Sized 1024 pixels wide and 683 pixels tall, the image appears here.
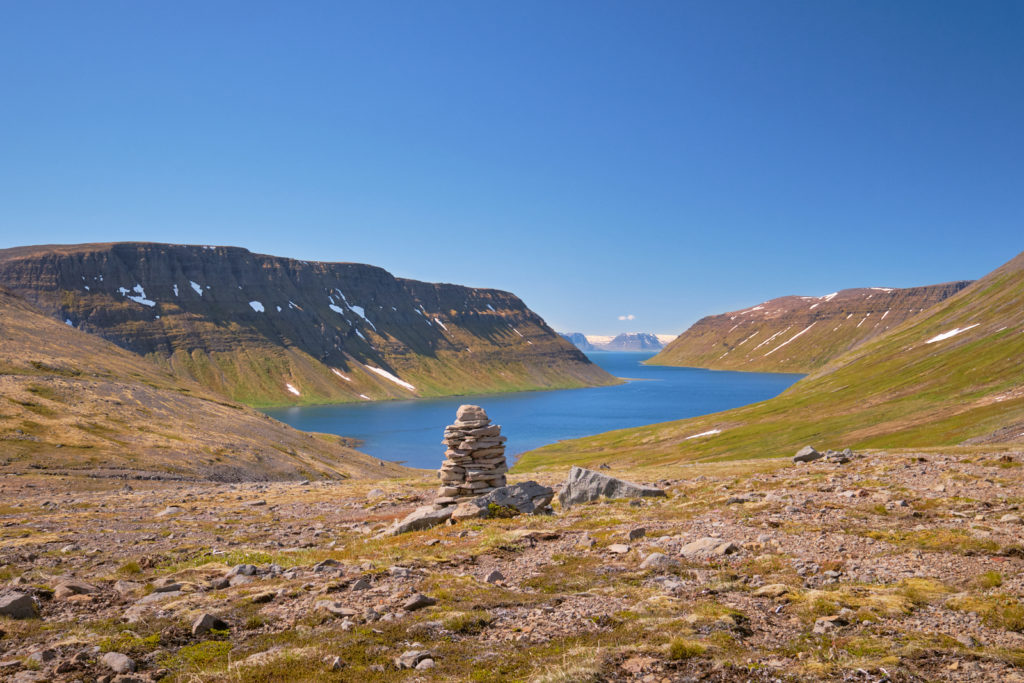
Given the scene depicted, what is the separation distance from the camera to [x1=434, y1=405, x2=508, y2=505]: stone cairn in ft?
104

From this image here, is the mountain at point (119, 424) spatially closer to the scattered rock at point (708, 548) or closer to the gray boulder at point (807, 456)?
the scattered rock at point (708, 548)

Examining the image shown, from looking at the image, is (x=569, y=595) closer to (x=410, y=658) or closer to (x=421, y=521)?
(x=410, y=658)

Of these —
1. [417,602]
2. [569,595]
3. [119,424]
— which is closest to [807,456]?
[569,595]

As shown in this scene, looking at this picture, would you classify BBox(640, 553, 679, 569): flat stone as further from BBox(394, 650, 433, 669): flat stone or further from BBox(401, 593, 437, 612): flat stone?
BBox(394, 650, 433, 669): flat stone

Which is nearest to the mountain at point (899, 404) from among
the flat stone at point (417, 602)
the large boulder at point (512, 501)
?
the large boulder at point (512, 501)

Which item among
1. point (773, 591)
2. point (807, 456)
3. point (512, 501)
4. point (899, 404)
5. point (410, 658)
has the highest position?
point (512, 501)

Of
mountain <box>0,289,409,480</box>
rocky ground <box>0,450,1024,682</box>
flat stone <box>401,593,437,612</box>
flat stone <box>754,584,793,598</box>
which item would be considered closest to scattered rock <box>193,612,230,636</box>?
rocky ground <box>0,450,1024,682</box>

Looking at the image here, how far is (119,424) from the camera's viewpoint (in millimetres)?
67188

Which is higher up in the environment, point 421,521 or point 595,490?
point 421,521

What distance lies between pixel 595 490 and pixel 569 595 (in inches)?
599

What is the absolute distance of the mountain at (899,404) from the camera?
61469 millimetres

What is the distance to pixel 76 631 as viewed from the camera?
11.8 meters

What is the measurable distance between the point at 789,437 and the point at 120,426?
295 feet

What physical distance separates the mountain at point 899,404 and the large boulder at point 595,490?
120ft
